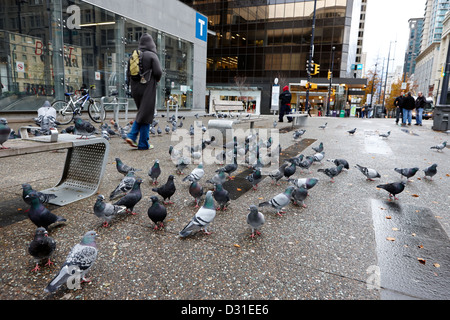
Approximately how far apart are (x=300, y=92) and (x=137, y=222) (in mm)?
42920

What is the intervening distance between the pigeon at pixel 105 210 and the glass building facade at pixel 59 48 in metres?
11.0

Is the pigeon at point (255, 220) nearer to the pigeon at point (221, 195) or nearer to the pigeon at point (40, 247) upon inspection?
the pigeon at point (221, 195)

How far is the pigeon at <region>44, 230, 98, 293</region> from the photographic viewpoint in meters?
1.96

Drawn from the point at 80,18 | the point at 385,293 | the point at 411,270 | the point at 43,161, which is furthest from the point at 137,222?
the point at 80,18

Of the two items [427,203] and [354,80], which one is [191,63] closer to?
[427,203]

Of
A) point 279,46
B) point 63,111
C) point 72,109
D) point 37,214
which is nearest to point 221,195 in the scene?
point 37,214

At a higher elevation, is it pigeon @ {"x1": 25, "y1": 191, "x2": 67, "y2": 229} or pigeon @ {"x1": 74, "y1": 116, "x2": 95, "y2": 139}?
pigeon @ {"x1": 74, "y1": 116, "x2": 95, "y2": 139}

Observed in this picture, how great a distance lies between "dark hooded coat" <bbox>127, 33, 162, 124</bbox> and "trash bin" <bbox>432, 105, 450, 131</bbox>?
15.8 m

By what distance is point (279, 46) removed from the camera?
140 ft

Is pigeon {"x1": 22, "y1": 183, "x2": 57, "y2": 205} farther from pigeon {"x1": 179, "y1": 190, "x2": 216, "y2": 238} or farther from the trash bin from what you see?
the trash bin

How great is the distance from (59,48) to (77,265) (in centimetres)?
1365

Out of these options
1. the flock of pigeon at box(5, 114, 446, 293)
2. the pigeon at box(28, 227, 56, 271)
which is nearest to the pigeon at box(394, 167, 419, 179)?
the flock of pigeon at box(5, 114, 446, 293)

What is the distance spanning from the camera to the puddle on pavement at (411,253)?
7.18 feet

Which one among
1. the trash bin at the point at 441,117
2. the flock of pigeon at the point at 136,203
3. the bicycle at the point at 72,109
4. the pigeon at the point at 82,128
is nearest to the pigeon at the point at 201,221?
the flock of pigeon at the point at 136,203
